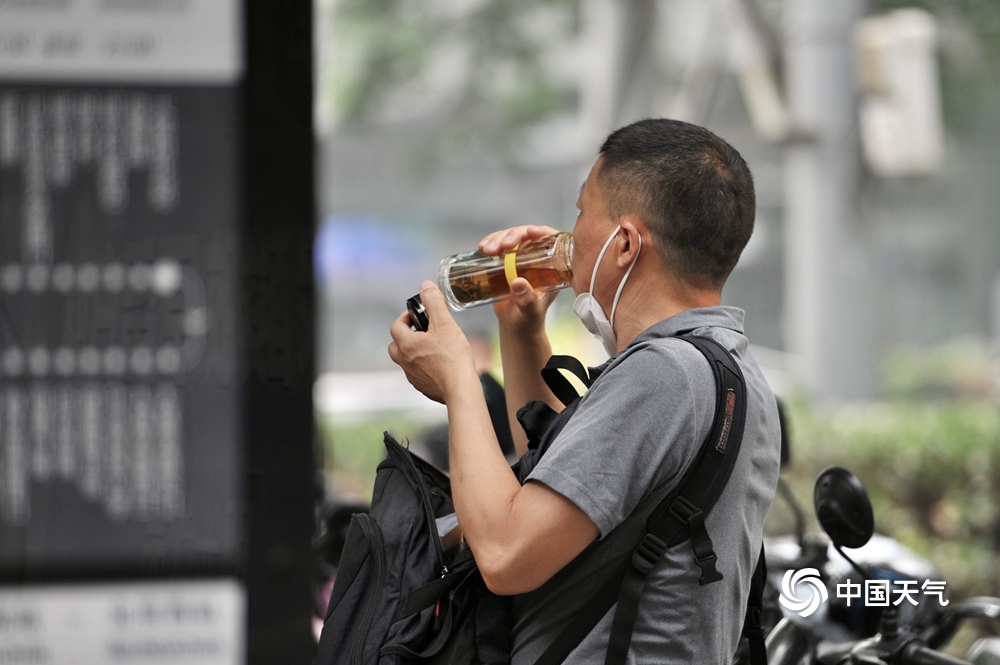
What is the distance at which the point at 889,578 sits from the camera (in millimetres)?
2457

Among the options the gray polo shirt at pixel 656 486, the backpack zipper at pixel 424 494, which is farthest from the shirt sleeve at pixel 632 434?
the backpack zipper at pixel 424 494

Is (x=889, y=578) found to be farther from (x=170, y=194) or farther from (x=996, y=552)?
(x=996, y=552)

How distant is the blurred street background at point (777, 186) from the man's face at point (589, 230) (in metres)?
2.10

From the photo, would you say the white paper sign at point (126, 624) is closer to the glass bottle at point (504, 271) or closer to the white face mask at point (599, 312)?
the glass bottle at point (504, 271)

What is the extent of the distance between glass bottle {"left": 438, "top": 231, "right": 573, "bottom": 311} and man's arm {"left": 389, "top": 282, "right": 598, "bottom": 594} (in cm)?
26

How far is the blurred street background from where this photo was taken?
7184 millimetres

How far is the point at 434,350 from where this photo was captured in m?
1.75

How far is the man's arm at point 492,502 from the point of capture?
1534 mm

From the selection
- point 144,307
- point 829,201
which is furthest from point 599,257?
point 829,201

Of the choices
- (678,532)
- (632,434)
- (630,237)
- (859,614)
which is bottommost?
(859,614)

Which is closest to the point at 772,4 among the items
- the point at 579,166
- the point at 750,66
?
the point at 750,66

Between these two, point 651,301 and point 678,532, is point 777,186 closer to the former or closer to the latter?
point 651,301

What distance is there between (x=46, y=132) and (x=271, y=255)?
53 cm

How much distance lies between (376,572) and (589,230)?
24.3 inches
